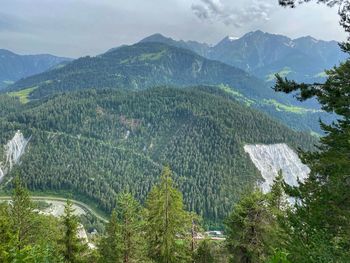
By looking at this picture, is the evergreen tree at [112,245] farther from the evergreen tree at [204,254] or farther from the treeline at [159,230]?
the evergreen tree at [204,254]

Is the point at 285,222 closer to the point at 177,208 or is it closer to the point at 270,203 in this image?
the point at 270,203

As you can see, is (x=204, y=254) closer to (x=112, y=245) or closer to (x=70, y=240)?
(x=112, y=245)

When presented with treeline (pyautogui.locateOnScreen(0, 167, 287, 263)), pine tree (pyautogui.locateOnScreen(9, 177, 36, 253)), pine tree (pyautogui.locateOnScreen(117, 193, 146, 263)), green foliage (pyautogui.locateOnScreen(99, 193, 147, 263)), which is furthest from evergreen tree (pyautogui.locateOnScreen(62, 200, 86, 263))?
pine tree (pyautogui.locateOnScreen(9, 177, 36, 253))

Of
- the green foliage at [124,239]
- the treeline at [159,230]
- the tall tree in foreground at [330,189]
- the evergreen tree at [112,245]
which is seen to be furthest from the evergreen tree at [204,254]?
the tall tree in foreground at [330,189]

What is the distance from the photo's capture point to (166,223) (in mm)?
40562

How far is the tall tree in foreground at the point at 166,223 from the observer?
40250mm

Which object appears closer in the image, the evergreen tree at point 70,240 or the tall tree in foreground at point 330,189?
the tall tree in foreground at point 330,189

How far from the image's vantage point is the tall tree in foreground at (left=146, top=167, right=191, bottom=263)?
40.2 m

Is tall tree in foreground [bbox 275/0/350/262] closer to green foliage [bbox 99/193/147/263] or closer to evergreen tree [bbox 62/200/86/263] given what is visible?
green foliage [bbox 99/193/147/263]

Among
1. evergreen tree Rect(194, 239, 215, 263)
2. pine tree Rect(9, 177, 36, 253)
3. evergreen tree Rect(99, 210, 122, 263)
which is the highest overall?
pine tree Rect(9, 177, 36, 253)

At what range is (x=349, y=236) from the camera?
17.5 metres

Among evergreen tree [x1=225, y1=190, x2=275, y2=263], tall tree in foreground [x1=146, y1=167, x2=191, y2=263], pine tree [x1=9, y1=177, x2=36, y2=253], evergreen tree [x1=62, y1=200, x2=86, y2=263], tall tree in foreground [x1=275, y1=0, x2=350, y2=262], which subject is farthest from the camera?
pine tree [x1=9, y1=177, x2=36, y2=253]

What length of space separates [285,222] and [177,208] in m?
19.1

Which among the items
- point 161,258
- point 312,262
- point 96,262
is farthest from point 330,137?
point 96,262
